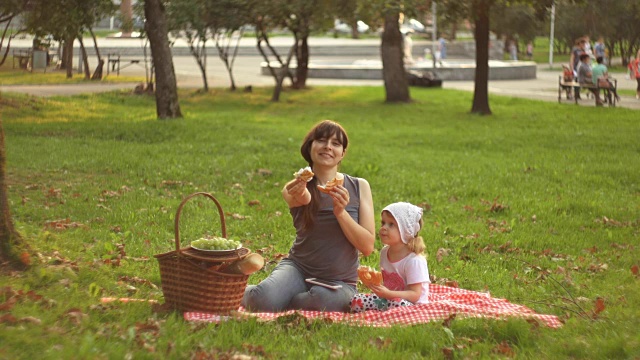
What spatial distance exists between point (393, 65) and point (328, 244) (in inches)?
813

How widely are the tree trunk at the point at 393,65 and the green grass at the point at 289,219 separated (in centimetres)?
348

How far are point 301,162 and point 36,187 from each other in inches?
161

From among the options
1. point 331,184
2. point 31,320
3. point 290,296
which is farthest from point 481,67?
point 31,320

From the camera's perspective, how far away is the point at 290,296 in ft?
22.3

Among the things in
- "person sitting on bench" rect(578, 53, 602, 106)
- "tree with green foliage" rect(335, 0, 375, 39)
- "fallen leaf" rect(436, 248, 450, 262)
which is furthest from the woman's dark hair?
"person sitting on bench" rect(578, 53, 602, 106)

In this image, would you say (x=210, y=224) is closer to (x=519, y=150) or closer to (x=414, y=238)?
(x=414, y=238)

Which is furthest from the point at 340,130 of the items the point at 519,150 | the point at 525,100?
the point at 525,100

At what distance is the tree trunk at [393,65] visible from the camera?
1057 inches

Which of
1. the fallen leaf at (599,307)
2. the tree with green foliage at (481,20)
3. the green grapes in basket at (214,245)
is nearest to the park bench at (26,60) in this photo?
the tree with green foliage at (481,20)

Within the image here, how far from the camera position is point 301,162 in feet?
48.1

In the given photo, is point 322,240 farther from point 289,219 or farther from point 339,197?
point 289,219

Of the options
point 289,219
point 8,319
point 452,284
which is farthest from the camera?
point 289,219

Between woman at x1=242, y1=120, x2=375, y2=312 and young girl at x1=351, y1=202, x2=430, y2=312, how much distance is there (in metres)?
0.11

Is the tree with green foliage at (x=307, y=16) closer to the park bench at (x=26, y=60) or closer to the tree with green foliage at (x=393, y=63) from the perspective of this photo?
the tree with green foliage at (x=393, y=63)
